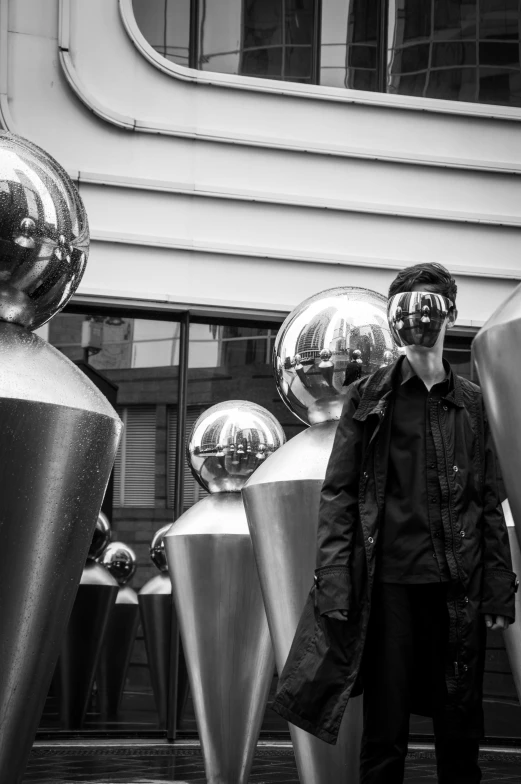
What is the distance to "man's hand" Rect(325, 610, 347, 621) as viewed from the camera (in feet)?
9.84

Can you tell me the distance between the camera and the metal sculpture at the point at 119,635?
7.80 m

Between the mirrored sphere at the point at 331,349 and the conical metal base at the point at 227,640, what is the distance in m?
0.76

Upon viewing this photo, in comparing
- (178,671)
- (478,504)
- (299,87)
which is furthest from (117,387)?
(478,504)

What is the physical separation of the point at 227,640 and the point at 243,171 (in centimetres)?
493

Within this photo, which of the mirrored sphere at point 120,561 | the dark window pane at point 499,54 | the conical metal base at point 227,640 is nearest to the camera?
the conical metal base at point 227,640

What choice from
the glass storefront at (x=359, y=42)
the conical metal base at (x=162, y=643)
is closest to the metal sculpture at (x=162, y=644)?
the conical metal base at (x=162, y=643)

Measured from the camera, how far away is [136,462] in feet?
26.9

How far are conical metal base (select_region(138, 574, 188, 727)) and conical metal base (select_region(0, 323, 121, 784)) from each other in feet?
17.0

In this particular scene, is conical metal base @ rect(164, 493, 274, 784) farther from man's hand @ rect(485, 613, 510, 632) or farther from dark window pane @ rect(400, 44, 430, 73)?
dark window pane @ rect(400, 44, 430, 73)

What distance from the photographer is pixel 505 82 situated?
31.0 feet

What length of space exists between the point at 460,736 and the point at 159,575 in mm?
4931

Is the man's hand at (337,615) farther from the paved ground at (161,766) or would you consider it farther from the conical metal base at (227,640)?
the paved ground at (161,766)

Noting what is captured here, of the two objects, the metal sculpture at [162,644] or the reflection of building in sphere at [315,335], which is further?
the metal sculpture at [162,644]

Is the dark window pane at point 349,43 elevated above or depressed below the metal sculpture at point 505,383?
above
